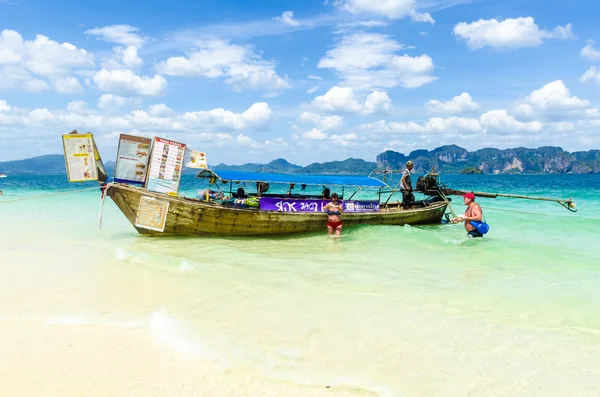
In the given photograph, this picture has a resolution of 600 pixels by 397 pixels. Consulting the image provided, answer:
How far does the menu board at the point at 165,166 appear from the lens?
11.6 m

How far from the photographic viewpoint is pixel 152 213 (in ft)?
39.5

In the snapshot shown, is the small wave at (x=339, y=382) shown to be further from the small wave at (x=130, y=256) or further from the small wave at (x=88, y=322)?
the small wave at (x=130, y=256)

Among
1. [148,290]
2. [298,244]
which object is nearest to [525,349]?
[148,290]

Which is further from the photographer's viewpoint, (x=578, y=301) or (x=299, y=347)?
(x=578, y=301)

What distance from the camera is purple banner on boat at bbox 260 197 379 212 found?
519 inches

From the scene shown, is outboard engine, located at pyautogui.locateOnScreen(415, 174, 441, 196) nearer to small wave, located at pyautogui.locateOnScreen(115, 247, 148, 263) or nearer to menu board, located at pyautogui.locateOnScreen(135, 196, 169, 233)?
menu board, located at pyautogui.locateOnScreen(135, 196, 169, 233)

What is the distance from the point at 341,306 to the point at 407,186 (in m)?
10.7

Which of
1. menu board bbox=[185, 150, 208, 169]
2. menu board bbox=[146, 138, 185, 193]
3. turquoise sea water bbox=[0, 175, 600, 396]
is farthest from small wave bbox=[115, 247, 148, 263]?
menu board bbox=[185, 150, 208, 169]

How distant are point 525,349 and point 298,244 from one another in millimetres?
8000


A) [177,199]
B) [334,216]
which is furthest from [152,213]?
[334,216]

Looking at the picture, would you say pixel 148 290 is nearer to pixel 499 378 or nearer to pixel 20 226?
pixel 499 378

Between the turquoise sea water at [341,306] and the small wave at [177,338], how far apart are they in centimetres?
3

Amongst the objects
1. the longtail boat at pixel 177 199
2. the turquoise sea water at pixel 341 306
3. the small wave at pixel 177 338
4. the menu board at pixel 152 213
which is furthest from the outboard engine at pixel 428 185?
the small wave at pixel 177 338

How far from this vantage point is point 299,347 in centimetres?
517
